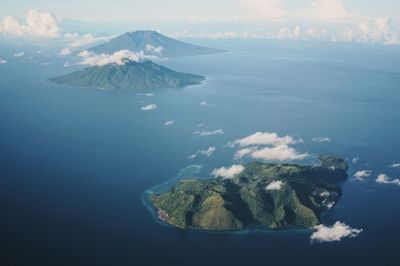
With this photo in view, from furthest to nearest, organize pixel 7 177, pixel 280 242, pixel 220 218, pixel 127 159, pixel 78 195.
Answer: pixel 127 159 < pixel 7 177 < pixel 78 195 < pixel 220 218 < pixel 280 242

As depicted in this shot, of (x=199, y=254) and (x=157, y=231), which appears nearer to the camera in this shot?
(x=199, y=254)

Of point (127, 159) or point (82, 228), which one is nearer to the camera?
point (82, 228)

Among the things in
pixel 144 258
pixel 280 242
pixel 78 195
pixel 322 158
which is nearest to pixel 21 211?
pixel 78 195

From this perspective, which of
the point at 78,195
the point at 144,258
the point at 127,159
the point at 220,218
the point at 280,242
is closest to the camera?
the point at 144,258

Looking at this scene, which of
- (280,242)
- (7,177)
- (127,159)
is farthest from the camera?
(127,159)

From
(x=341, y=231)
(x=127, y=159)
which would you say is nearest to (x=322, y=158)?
(x=341, y=231)

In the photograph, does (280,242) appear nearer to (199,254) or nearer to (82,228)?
(199,254)

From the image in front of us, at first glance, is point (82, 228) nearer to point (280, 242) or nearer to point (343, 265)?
point (280, 242)
